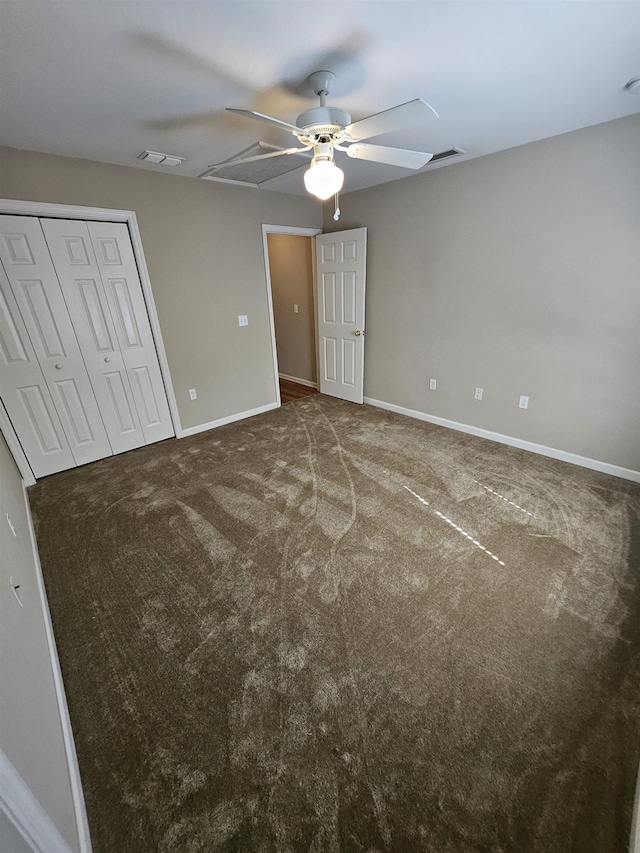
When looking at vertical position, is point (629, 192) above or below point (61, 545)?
above

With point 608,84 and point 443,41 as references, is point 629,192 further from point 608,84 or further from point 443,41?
point 443,41

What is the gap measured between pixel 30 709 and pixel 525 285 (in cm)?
377

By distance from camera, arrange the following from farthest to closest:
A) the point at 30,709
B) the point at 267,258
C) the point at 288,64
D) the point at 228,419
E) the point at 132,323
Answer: the point at 228,419
the point at 267,258
the point at 132,323
the point at 288,64
the point at 30,709

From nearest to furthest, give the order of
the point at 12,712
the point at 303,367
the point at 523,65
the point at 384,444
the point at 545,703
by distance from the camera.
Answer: the point at 12,712 → the point at 545,703 → the point at 523,65 → the point at 384,444 → the point at 303,367

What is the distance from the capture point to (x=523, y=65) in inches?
67.3

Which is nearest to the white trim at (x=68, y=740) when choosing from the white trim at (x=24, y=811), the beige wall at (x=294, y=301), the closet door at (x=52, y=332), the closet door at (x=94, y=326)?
the white trim at (x=24, y=811)

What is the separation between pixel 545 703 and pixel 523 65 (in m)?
2.91

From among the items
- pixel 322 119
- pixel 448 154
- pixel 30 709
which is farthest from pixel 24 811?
pixel 448 154

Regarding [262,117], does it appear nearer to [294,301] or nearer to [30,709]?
[30,709]

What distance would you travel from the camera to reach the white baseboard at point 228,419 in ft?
12.7

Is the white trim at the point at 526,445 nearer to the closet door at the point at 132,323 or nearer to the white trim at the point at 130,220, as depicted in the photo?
the white trim at the point at 130,220

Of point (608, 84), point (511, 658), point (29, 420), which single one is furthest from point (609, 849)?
point (29, 420)

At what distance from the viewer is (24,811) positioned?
0.63 m

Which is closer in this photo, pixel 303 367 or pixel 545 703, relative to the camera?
pixel 545 703
